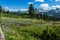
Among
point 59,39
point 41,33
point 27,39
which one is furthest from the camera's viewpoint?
point 41,33

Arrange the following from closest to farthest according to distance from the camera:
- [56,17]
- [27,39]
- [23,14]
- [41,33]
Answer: [27,39] → [41,33] → [56,17] → [23,14]

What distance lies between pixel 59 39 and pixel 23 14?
5991 mm

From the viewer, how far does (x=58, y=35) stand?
8.08m

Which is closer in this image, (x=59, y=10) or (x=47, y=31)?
(x=47, y=31)

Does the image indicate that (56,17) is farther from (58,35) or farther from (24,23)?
(58,35)

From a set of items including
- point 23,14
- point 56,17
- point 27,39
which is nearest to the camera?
point 27,39

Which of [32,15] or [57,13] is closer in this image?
[57,13]

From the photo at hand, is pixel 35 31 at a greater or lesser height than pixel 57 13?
lesser

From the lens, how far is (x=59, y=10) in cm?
1148

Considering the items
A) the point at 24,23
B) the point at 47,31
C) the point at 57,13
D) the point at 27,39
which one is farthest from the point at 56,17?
the point at 27,39

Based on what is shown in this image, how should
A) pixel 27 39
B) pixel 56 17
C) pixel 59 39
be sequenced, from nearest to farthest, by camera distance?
1. pixel 27 39
2. pixel 59 39
3. pixel 56 17

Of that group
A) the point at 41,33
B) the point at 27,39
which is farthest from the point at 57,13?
the point at 27,39

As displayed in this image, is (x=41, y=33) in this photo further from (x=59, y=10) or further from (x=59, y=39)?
(x=59, y=10)

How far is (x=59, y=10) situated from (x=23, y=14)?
3282 mm
